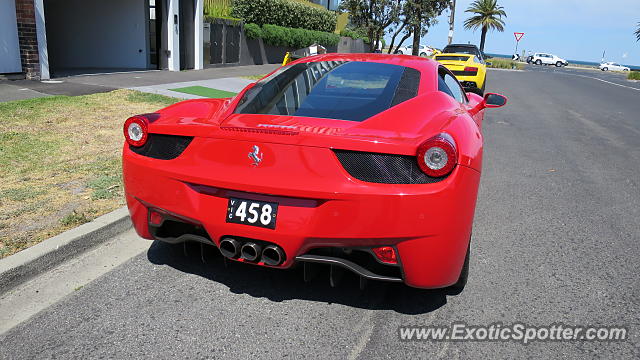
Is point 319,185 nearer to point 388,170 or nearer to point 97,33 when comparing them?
point 388,170

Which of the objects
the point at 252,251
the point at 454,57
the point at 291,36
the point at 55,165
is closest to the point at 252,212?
the point at 252,251

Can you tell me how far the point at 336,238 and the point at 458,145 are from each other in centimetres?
81

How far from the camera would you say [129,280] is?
10.5ft

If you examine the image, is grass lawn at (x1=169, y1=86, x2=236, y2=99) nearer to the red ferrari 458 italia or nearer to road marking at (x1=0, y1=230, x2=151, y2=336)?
road marking at (x1=0, y1=230, x2=151, y2=336)

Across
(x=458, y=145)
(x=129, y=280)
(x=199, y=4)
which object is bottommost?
(x=129, y=280)

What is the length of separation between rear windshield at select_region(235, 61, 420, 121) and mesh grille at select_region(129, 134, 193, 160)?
45cm

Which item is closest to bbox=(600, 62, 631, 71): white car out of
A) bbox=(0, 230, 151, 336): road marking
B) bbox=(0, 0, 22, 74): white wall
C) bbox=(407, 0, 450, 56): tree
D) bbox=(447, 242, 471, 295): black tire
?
bbox=(407, 0, 450, 56): tree

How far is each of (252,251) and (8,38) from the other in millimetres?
11558

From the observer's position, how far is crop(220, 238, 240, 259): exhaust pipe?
2.69 meters

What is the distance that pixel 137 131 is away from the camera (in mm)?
2996

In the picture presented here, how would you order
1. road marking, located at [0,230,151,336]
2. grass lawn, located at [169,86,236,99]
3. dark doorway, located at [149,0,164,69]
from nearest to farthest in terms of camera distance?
road marking, located at [0,230,151,336], grass lawn, located at [169,86,236,99], dark doorway, located at [149,0,164,69]

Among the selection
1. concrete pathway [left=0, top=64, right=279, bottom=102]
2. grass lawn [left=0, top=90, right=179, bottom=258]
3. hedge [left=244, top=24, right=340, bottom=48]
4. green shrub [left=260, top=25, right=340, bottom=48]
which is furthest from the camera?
green shrub [left=260, top=25, right=340, bottom=48]

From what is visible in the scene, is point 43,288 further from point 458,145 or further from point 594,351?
point 594,351

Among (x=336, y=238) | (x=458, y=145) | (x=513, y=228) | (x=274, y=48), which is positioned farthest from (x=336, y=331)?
(x=274, y=48)
